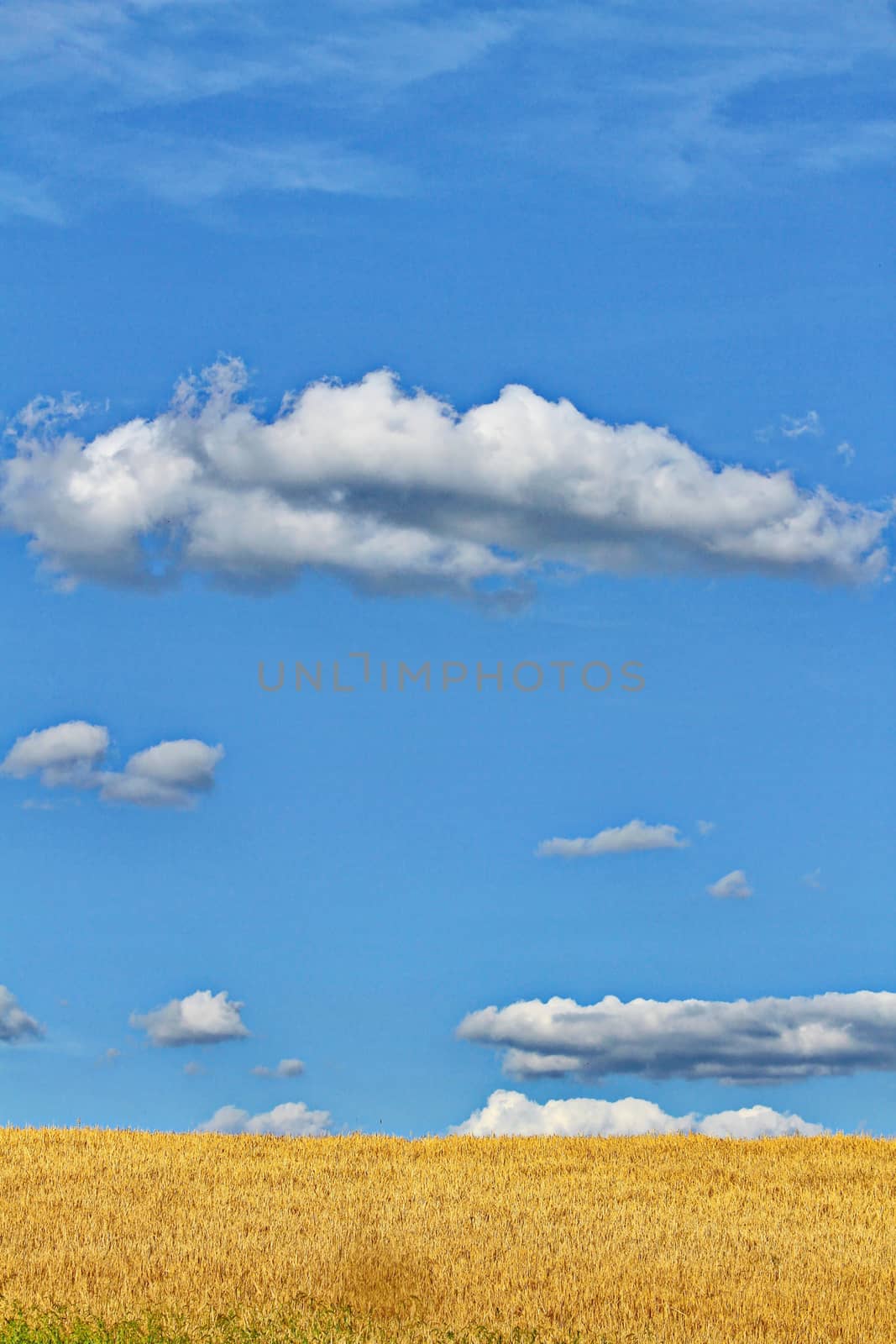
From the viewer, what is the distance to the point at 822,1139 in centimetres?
3091

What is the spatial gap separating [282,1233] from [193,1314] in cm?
462

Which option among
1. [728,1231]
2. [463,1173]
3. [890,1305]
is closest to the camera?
[890,1305]

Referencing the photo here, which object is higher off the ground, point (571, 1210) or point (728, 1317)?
point (571, 1210)

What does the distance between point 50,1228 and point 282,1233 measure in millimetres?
3437

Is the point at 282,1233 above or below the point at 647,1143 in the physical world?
below

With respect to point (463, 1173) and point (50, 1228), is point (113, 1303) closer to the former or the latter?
point (50, 1228)

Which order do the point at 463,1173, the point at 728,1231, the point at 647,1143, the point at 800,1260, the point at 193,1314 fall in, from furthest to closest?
the point at 647,1143
the point at 463,1173
the point at 728,1231
the point at 800,1260
the point at 193,1314

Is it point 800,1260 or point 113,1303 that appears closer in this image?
point 113,1303

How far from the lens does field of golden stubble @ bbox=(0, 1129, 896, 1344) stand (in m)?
18.0

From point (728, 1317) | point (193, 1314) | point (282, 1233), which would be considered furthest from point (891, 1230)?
point (193, 1314)

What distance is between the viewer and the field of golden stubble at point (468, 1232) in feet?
59.0

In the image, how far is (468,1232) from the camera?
2219 centimetres

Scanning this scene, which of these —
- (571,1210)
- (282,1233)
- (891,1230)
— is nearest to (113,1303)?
(282,1233)

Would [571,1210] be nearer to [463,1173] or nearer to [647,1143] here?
[463,1173]
